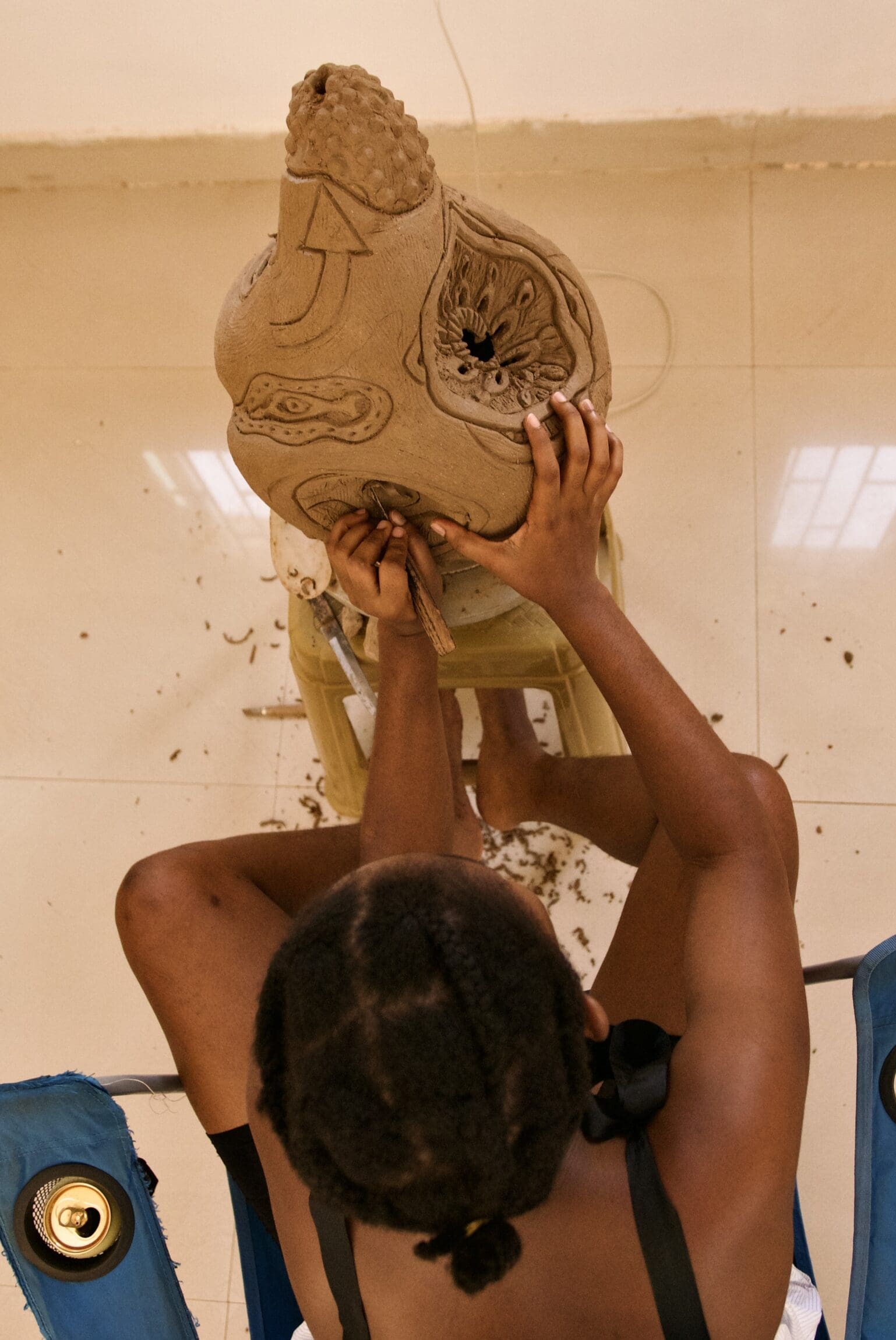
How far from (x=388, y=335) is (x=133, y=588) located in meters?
1.36

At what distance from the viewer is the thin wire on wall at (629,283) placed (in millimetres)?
2129

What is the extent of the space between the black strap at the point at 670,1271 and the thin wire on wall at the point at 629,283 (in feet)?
5.30

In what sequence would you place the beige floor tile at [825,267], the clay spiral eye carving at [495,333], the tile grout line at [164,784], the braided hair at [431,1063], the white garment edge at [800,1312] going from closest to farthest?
the braided hair at [431,1063]
the clay spiral eye carving at [495,333]
the white garment edge at [800,1312]
the tile grout line at [164,784]
the beige floor tile at [825,267]

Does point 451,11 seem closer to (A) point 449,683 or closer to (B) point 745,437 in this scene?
(B) point 745,437

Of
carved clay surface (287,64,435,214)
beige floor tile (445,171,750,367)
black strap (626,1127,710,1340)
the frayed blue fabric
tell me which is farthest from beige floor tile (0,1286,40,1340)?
beige floor tile (445,171,750,367)

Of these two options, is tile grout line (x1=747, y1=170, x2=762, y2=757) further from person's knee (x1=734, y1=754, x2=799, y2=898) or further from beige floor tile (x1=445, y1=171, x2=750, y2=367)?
person's knee (x1=734, y1=754, x2=799, y2=898)

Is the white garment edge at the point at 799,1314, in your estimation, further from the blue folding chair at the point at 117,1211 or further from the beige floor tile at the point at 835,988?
the beige floor tile at the point at 835,988

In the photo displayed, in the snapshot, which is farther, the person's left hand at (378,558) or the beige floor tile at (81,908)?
the beige floor tile at (81,908)

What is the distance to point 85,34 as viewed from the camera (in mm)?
2232

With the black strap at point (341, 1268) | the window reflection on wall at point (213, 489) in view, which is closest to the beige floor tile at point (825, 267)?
the window reflection on wall at point (213, 489)

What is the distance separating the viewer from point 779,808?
1.29 m

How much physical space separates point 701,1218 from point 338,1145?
14.2 inches

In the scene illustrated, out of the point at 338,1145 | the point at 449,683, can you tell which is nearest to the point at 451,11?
the point at 449,683

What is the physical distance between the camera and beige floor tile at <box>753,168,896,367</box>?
2129mm
